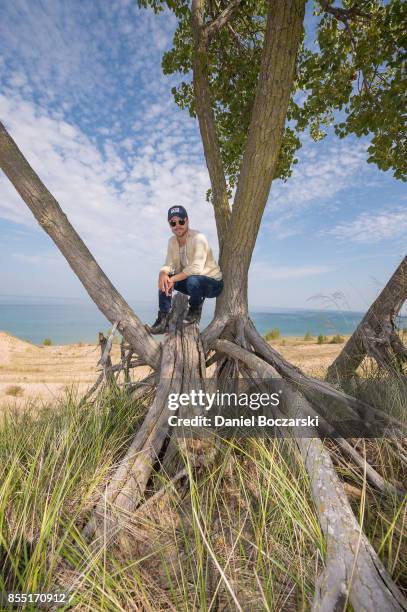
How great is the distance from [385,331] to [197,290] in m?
2.29

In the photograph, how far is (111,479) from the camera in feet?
6.31

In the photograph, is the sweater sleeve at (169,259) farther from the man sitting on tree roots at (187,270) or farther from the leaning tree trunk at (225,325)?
the leaning tree trunk at (225,325)

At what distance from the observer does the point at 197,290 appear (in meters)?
3.35

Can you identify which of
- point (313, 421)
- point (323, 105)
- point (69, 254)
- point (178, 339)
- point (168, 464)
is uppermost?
point (323, 105)

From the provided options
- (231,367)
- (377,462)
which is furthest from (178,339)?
(377,462)

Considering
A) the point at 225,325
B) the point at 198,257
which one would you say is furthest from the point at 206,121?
the point at 225,325

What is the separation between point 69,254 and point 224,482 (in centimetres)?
235

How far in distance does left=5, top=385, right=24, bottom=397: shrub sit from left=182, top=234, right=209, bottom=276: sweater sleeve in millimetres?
6822

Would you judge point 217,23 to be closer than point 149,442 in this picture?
No

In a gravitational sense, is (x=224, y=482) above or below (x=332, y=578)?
below

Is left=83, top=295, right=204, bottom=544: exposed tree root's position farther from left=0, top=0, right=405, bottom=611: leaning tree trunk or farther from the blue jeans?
the blue jeans

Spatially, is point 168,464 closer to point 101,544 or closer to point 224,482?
point 224,482

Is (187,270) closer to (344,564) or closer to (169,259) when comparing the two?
(169,259)

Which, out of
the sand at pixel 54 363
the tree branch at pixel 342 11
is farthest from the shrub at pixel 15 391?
the tree branch at pixel 342 11
